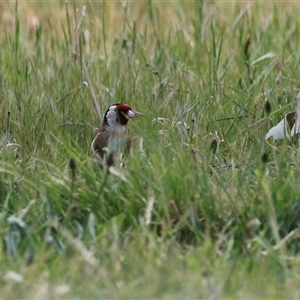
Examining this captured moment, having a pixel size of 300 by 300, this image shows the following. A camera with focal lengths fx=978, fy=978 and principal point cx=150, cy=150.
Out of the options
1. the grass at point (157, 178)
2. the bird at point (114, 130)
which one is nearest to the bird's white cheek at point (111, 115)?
the bird at point (114, 130)

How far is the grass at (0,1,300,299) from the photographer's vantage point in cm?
316

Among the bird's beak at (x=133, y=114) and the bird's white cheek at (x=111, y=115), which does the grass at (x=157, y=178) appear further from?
the bird's white cheek at (x=111, y=115)

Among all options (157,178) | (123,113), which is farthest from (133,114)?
(157,178)

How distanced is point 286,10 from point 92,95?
7.81 feet

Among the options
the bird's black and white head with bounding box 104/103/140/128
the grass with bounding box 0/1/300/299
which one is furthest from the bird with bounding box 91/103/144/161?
the grass with bounding box 0/1/300/299

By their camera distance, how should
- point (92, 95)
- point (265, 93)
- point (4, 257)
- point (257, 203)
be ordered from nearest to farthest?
point (4, 257)
point (257, 203)
point (92, 95)
point (265, 93)

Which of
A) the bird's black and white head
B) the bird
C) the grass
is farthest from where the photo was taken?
the bird's black and white head

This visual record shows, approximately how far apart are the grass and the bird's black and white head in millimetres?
103

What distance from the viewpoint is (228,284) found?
121 inches

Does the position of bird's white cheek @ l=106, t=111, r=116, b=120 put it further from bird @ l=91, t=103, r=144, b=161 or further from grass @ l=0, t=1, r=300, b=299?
grass @ l=0, t=1, r=300, b=299

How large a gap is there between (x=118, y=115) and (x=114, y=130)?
0.13m

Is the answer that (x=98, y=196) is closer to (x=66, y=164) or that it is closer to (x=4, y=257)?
(x=4, y=257)

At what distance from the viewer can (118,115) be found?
4.84m

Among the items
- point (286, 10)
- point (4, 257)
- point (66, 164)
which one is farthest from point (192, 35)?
point (4, 257)
